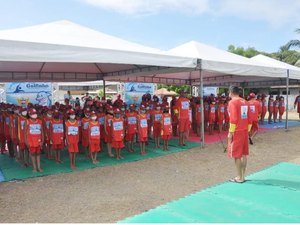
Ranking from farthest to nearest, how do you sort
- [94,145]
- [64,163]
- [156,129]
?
1. [156,129]
2. [64,163]
3. [94,145]

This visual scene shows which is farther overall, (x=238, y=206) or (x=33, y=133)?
(x=33, y=133)

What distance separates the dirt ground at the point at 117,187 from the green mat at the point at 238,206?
54cm

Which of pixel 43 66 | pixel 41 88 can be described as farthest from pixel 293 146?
pixel 41 88

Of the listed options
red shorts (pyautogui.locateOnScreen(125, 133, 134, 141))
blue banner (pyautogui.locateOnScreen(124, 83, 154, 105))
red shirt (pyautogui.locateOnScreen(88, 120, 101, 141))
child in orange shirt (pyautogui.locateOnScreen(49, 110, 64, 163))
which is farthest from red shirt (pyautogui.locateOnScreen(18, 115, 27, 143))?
blue banner (pyautogui.locateOnScreen(124, 83, 154, 105))

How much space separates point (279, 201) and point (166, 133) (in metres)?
4.61

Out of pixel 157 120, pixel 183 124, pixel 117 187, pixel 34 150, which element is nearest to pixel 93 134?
pixel 34 150

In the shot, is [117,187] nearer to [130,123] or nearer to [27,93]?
[130,123]

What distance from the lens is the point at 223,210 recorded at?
4.22m

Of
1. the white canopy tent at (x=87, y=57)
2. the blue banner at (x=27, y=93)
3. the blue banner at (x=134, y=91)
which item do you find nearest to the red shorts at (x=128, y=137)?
the white canopy tent at (x=87, y=57)

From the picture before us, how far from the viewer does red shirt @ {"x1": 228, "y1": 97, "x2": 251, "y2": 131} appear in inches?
208

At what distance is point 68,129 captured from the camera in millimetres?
6988

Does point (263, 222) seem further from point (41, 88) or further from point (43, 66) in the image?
point (41, 88)

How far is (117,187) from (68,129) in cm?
194

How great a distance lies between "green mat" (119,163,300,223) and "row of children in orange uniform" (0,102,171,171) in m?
3.29
